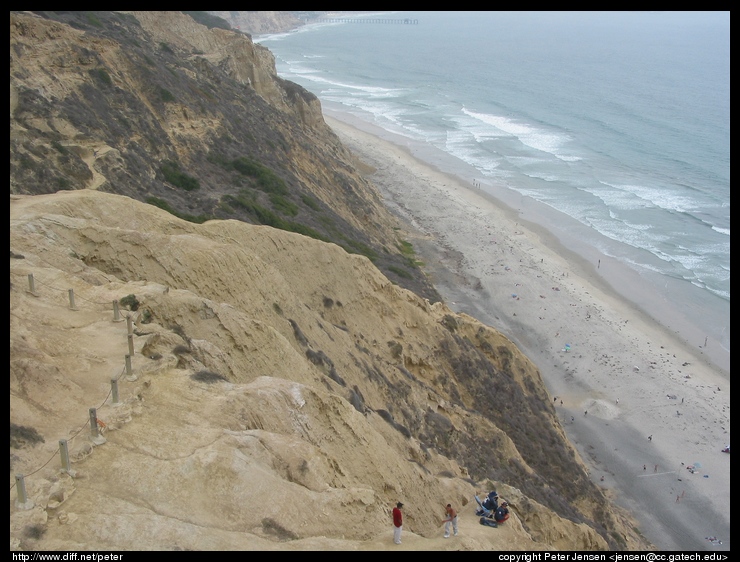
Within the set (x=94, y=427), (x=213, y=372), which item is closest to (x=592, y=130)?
(x=213, y=372)

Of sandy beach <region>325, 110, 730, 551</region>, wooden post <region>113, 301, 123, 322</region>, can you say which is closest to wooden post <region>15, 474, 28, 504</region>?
wooden post <region>113, 301, 123, 322</region>

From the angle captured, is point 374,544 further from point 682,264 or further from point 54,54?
point 682,264

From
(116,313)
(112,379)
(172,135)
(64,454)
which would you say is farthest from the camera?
(172,135)

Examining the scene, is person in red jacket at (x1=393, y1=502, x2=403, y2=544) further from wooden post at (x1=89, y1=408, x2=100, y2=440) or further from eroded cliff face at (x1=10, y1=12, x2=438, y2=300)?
eroded cliff face at (x1=10, y1=12, x2=438, y2=300)

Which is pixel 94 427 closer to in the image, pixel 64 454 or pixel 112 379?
pixel 64 454

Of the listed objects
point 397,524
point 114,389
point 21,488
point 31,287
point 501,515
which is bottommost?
point 501,515
